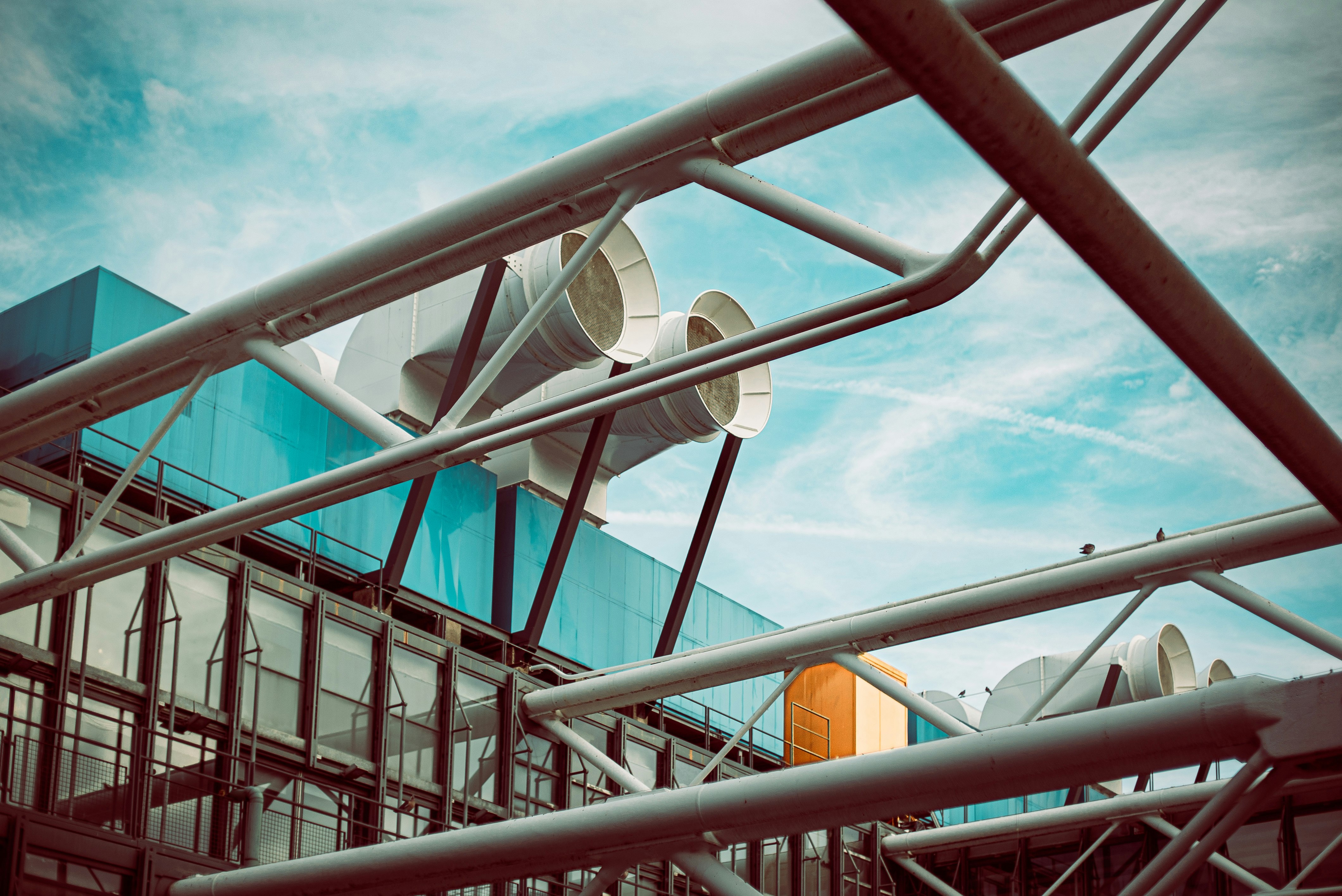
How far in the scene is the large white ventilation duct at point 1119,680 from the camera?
38.8 metres

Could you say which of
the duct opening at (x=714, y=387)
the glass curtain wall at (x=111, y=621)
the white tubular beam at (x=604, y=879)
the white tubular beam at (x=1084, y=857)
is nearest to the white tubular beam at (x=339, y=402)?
the white tubular beam at (x=604, y=879)

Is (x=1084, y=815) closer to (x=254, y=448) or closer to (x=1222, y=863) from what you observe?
(x=1222, y=863)

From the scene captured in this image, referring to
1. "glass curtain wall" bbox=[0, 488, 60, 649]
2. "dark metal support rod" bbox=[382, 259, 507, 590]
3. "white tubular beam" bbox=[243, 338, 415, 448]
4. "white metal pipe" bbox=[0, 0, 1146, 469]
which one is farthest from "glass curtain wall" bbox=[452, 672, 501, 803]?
"white tubular beam" bbox=[243, 338, 415, 448]

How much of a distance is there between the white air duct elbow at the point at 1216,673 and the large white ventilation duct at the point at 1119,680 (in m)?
0.42

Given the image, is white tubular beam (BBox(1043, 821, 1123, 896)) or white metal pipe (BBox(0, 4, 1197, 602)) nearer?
white metal pipe (BBox(0, 4, 1197, 602))

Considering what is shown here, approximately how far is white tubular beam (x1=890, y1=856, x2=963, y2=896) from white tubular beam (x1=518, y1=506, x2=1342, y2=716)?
1423 cm

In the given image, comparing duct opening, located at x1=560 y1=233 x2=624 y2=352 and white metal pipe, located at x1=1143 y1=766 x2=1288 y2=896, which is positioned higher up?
duct opening, located at x1=560 y1=233 x2=624 y2=352

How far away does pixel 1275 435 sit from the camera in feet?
31.8

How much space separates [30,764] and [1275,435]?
16323 millimetres

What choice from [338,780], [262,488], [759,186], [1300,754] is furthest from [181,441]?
[1300,754]

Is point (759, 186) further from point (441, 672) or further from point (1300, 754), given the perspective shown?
point (441, 672)

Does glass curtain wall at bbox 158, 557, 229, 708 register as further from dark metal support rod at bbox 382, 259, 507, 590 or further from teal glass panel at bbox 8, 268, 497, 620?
dark metal support rod at bbox 382, 259, 507, 590

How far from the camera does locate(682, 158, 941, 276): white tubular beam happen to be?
12.4 m

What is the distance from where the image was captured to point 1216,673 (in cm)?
4262
